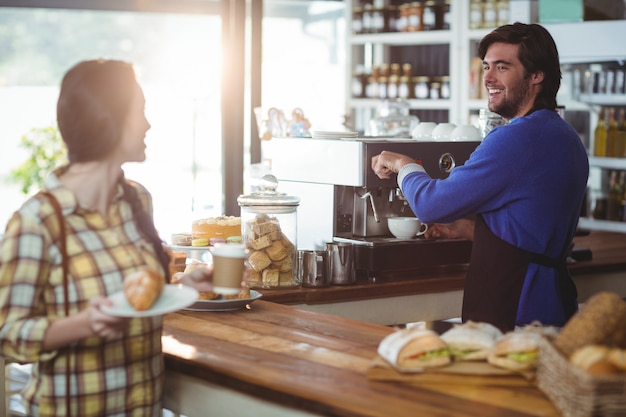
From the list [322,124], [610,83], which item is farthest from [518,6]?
[322,124]

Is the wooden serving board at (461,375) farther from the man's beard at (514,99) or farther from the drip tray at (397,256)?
the drip tray at (397,256)

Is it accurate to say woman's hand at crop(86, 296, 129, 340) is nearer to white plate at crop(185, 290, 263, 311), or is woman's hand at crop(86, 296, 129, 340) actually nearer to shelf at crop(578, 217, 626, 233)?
white plate at crop(185, 290, 263, 311)

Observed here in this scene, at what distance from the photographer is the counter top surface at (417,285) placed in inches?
132

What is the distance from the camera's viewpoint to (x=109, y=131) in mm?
1955

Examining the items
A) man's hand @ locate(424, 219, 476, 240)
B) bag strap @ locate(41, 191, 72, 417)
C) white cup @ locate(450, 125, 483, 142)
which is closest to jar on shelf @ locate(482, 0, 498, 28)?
white cup @ locate(450, 125, 483, 142)

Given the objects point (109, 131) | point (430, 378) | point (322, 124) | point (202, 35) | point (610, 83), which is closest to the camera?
point (109, 131)

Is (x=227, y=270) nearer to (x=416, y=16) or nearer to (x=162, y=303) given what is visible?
(x=162, y=303)

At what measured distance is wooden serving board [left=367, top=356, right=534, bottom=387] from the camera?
6.77 ft

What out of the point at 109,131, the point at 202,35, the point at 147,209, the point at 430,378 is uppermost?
the point at 202,35

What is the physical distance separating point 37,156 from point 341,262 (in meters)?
4.56

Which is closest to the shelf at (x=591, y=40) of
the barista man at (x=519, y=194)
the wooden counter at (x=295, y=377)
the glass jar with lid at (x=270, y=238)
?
the barista man at (x=519, y=194)

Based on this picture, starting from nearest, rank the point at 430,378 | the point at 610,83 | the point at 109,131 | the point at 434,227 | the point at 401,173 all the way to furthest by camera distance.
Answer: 1. the point at 109,131
2. the point at 430,378
3. the point at 401,173
4. the point at 434,227
5. the point at 610,83

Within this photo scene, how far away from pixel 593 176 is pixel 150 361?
4.37 metres

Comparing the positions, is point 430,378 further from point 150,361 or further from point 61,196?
point 61,196
